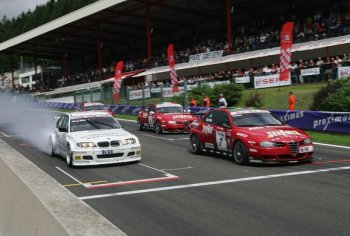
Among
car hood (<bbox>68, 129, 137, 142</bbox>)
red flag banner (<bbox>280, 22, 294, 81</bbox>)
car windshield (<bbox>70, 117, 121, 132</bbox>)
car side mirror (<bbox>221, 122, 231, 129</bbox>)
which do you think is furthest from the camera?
red flag banner (<bbox>280, 22, 294, 81</bbox>)

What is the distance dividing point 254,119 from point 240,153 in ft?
4.32

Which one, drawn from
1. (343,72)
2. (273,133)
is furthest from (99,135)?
(343,72)

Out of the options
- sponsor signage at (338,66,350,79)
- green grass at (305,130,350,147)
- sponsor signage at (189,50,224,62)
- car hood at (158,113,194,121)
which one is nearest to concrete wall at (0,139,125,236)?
green grass at (305,130,350,147)

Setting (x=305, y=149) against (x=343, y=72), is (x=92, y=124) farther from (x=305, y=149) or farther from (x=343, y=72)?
(x=343, y=72)

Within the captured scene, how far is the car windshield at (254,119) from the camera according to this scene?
13.7 meters

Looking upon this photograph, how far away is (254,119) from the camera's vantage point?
1388 centimetres

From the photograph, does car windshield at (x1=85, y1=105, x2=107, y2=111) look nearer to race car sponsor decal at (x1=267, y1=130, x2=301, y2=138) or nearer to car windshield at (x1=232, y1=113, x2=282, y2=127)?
car windshield at (x1=232, y1=113, x2=282, y2=127)

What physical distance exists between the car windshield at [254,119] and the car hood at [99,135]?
9.29ft

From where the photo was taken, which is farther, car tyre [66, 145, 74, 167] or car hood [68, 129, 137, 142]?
car tyre [66, 145, 74, 167]

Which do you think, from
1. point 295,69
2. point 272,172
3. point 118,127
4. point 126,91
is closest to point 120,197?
point 272,172

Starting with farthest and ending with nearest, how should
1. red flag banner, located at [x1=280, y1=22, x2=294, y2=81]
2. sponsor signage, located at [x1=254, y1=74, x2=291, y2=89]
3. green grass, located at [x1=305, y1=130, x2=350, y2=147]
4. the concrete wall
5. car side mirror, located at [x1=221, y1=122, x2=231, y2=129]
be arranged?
1. sponsor signage, located at [x1=254, y1=74, x2=291, y2=89]
2. red flag banner, located at [x1=280, y1=22, x2=294, y2=81]
3. green grass, located at [x1=305, y1=130, x2=350, y2=147]
4. car side mirror, located at [x1=221, y1=122, x2=231, y2=129]
5. the concrete wall

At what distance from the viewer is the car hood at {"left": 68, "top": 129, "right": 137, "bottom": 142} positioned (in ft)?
43.8

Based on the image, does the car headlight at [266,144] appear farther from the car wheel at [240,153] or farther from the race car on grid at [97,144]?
the race car on grid at [97,144]

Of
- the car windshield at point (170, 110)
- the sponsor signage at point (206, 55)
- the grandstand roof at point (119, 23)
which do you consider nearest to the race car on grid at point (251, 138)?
the car windshield at point (170, 110)
